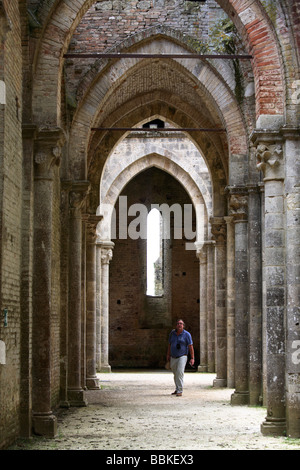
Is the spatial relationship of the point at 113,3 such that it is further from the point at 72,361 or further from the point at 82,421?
the point at 82,421

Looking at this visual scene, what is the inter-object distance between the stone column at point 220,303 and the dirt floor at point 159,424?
1.79 ft

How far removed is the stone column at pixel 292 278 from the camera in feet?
31.4

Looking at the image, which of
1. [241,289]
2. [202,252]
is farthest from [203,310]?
[241,289]

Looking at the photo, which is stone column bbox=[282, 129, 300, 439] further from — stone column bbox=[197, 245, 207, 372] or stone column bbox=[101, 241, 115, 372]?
stone column bbox=[101, 241, 115, 372]

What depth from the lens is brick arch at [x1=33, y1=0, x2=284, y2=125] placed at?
10.4 meters

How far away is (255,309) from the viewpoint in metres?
14.1

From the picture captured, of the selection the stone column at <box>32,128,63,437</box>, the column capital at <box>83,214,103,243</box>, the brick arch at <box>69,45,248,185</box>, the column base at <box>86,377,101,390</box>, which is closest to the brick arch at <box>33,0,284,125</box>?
the stone column at <box>32,128,63,437</box>

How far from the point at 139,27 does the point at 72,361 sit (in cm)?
679

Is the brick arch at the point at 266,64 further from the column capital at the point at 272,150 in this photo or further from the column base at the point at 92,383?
the column base at the point at 92,383

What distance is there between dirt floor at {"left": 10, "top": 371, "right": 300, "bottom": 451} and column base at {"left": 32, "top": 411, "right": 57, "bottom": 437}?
0.13 m

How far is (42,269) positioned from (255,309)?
496 centimetres

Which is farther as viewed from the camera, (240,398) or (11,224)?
(240,398)

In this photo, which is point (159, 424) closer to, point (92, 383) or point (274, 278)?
point (274, 278)

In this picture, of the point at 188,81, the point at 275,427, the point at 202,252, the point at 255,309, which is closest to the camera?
the point at 275,427
